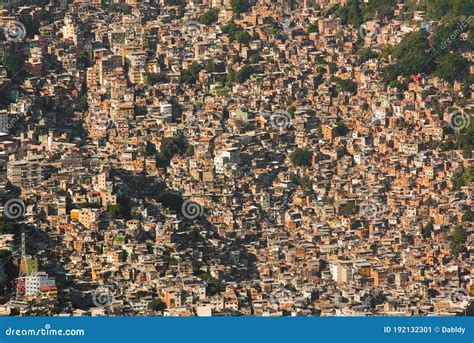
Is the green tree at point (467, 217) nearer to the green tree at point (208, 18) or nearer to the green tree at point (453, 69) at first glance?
the green tree at point (453, 69)

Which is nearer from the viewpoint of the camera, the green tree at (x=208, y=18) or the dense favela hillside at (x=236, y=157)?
the dense favela hillside at (x=236, y=157)

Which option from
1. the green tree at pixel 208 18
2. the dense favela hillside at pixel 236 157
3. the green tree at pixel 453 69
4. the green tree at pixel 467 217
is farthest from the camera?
the green tree at pixel 208 18

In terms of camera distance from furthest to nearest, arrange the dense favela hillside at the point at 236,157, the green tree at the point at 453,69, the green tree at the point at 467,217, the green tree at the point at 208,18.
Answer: the green tree at the point at 208,18 < the green tree at the point at 453,69 < the green tree at the point at 467,217 < the dense favela hillside at the point at 236,157

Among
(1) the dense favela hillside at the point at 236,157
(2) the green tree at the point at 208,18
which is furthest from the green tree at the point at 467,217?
(2) the green tree at the point at 208,18

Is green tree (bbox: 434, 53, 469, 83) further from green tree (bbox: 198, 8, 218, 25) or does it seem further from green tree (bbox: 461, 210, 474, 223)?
green tree (bbox: 461, 210, 474, 223)

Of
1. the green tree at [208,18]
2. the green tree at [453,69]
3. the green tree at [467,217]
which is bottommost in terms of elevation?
the green tree at [467,217]

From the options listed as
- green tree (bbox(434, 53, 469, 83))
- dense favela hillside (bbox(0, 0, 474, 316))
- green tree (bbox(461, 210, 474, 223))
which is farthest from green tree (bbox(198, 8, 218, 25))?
green tree (bbox(461, 210, 474, 223))

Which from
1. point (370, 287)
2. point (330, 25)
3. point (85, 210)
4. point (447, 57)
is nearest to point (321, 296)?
point (370, 287)

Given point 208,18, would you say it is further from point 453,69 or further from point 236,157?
point 236,157
